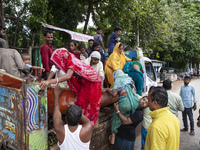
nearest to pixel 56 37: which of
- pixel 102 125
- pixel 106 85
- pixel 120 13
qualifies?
pixel 120 13

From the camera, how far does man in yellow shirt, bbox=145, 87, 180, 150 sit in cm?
151

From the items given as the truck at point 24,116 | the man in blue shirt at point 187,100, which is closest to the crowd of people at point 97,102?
the truck at point 24,116

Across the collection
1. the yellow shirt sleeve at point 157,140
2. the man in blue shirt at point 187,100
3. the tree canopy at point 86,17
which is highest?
the tree canopy at point 86,17

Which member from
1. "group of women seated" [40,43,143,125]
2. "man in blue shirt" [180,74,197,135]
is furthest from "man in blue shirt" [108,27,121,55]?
"group of women seated" [40,43,143,125]

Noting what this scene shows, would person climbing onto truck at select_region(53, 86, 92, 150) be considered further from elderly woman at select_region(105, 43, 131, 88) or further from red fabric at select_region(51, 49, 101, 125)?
elderly woman at select_region(105, 43, 131, 88)

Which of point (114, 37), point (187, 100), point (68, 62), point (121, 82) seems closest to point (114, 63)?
point (121, 82)

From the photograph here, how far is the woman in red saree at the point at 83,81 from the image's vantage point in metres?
2.04

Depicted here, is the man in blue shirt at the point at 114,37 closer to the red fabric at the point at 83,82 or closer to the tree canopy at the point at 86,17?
the red fabric at the point at 83,82

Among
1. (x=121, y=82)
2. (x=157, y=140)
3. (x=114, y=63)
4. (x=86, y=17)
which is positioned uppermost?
(x=86, y=17)

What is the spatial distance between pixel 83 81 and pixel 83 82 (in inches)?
0.6

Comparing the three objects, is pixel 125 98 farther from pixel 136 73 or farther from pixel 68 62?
pixel 136 73

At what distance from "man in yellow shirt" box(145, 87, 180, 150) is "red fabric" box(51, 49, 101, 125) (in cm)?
85

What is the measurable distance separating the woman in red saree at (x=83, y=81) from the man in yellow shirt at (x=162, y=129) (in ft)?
2.80

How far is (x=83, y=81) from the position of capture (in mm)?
2205
